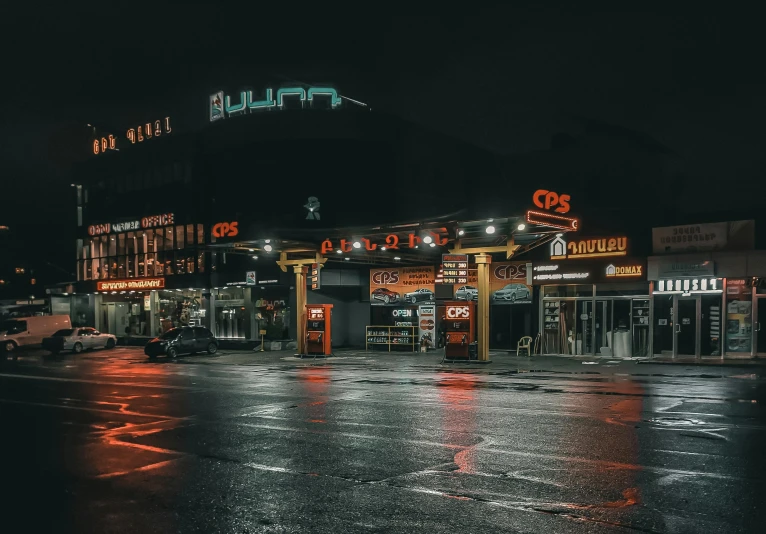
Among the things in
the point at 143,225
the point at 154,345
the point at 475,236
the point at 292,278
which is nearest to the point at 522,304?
the point at 475,236

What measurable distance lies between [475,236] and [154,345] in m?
16.7

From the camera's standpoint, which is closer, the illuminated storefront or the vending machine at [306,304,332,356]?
the illuminated storefront

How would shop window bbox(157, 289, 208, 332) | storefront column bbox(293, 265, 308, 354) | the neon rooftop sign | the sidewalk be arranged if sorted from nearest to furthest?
the sidewalk → storefront column bbox(293, 265, 308, 354) → shop window bbox(157, 289, 208, 332) → the neon rooftop sign

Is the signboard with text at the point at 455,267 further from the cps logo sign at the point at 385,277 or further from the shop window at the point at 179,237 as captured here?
the shop window at the point at 179,237

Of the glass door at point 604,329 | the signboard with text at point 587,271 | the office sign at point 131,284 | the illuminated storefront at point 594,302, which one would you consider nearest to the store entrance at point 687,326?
the illuminated storefront at point 594,302

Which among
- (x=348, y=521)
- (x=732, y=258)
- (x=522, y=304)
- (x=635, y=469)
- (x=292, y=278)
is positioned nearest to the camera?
(x=348, y=521)

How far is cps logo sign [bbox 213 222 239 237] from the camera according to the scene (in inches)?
1114

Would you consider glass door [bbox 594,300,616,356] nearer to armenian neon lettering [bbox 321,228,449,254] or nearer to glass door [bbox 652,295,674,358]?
glass door [bbox 652,295,674,358]

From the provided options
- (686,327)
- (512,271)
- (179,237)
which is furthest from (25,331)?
(686,327)

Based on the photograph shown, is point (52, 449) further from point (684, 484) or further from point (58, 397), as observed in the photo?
point (684, 484)

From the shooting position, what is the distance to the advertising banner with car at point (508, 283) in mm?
31641

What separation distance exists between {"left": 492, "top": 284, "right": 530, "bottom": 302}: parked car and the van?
27.6 meters

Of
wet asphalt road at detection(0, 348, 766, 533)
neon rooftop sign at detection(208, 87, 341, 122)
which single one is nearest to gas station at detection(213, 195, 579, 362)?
wet asphalt road at detection(0, 348, 766, 533)

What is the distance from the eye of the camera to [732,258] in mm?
25109
